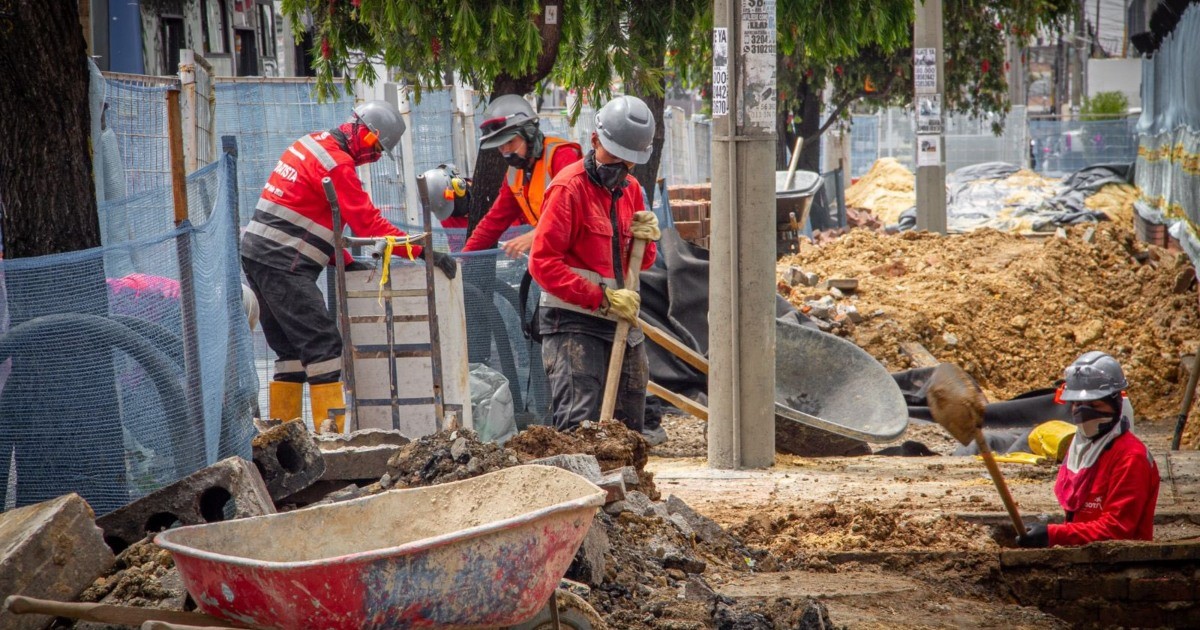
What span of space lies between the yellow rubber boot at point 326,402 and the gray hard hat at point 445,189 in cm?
257

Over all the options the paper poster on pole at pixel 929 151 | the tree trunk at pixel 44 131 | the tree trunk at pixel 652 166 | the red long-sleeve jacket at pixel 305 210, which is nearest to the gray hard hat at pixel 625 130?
the red long-sleeve jacket at pixel 305 210

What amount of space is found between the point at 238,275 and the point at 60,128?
96 centimetres

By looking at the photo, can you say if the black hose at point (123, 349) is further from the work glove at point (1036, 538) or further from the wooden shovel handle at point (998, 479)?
the work glove at point (1036, 538)

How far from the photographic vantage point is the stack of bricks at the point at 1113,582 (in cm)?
555

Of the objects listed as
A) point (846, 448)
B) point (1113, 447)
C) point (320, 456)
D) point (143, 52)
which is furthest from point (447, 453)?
point (143, 52)

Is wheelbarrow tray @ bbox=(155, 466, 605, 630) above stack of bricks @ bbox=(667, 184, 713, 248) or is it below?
below

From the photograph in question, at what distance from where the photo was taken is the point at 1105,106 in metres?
27.7

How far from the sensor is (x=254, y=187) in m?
12.0

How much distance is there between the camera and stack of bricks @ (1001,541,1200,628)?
218 inches

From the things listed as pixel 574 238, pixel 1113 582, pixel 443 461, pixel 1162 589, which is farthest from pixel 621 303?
pixel 1162 589

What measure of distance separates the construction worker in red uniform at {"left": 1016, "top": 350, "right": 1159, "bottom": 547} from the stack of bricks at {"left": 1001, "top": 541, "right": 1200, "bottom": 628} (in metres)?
0.14

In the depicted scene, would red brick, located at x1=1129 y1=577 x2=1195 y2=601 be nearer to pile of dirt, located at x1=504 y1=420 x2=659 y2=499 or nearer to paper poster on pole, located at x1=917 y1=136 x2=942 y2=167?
pile of dirt, located at x1=504 y1=420 x2=659 y2=499

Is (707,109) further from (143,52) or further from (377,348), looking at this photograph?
(377,348)

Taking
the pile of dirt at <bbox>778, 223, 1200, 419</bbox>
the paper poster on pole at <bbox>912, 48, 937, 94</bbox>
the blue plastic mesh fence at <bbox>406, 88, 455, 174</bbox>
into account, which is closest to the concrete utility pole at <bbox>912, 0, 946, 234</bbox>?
the paper poster on pole at <bbox>912, 48, 937, 94</bbox>
